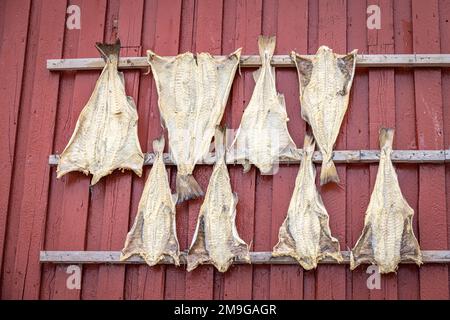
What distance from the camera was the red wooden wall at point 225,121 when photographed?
592cm

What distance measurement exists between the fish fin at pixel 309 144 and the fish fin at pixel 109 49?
1657mm

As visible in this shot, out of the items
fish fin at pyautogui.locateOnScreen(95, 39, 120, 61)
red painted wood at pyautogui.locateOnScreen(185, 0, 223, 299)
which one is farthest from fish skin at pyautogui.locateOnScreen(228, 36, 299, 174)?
→ fish fin at pyautogui.locateOnScreen(95, 39, 120, 61)

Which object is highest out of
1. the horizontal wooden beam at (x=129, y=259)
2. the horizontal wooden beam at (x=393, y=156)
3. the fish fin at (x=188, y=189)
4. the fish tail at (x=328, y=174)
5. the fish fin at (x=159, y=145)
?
the fish fin at (x=159, y=145)

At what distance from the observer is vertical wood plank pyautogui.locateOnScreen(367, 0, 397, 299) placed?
606cm

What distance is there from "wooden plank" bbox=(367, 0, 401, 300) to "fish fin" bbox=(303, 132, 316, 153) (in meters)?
0.44

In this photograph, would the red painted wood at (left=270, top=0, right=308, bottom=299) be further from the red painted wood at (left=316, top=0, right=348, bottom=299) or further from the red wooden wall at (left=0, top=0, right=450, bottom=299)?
the red painted wood at (left=316, top=0, right=348, bottom=299)

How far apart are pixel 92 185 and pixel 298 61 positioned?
1878 millimetres

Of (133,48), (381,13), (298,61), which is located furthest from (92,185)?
(381,13)

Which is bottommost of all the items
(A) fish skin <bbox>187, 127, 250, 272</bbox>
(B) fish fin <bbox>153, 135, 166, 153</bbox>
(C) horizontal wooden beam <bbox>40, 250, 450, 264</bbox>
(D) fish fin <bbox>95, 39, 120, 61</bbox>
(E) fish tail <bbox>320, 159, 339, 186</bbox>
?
(C) horizontal wooden beam <bbox>40, 250, 450, 264</bbox>

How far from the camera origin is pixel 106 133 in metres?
6.25

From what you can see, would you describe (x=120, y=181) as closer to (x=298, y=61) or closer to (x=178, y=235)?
(x=178, y=235)

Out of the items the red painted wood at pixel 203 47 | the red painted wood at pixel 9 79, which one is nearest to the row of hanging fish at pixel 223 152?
the red painted wood at pixel 203 47

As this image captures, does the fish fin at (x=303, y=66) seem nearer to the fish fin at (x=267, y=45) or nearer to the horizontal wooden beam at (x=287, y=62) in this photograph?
the horizontal wooden beam at (x=287, y=62)
